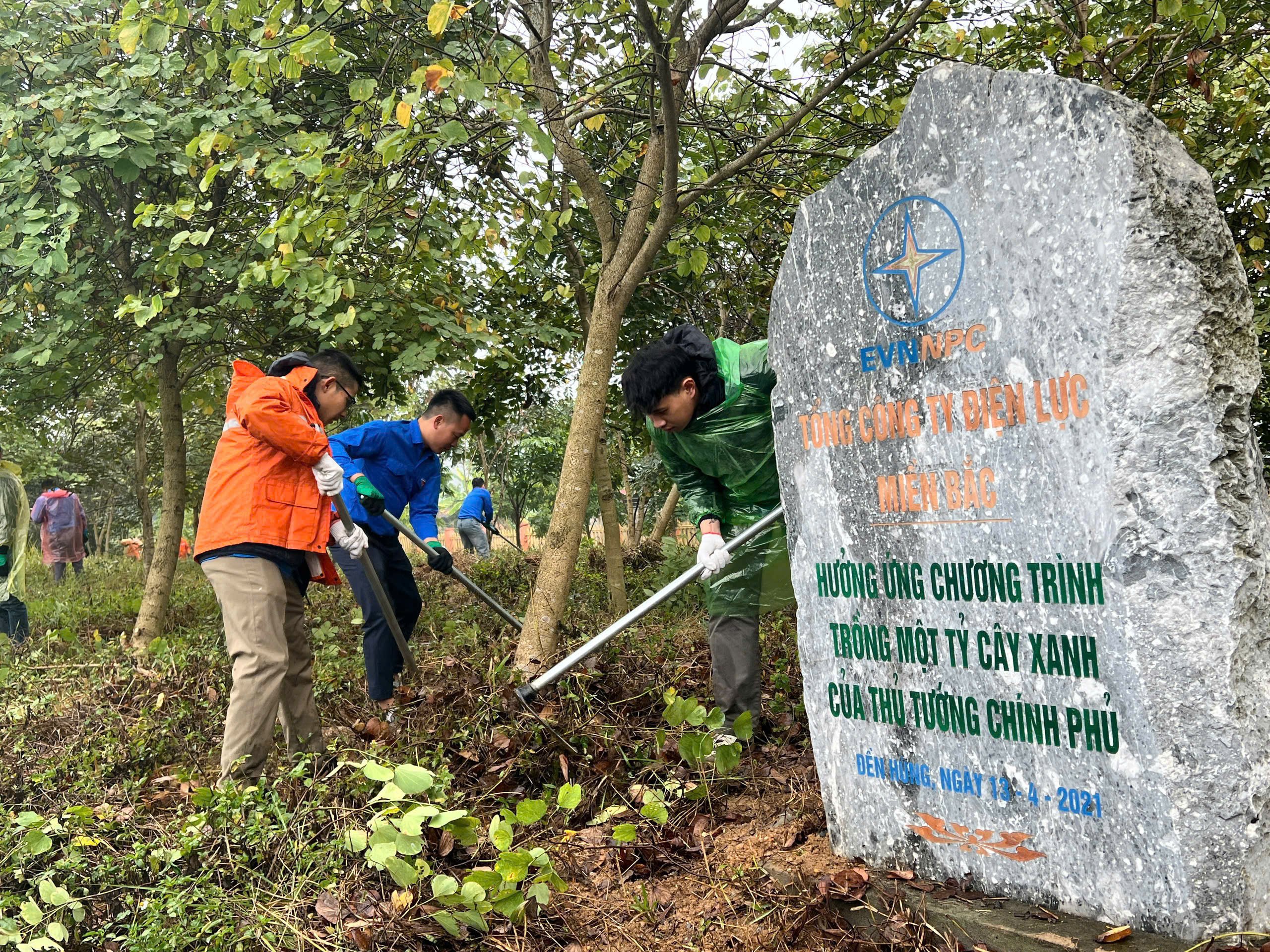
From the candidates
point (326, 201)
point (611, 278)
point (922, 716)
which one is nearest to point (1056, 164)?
point (922, 716)

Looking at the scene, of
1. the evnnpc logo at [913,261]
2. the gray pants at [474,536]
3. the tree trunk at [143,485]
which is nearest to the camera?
the evnnpc logo at [913,261]

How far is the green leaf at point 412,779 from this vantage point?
2.74 m

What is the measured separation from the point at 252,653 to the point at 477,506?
6.82m

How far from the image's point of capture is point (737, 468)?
3832 mm

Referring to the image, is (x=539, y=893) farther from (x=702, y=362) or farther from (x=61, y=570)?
(x=61, y=570)

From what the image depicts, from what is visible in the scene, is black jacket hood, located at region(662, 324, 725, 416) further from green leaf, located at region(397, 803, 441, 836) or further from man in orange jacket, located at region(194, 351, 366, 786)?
green leaf, located at region(397, 803, 441, 836)

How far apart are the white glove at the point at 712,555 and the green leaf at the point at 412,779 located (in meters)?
1.30

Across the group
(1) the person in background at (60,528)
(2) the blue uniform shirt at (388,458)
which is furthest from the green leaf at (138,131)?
(1) the person in background at (60,528)

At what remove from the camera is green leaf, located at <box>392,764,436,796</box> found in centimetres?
274

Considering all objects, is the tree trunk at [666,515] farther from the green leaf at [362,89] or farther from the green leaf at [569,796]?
the green leaf at [569,796]

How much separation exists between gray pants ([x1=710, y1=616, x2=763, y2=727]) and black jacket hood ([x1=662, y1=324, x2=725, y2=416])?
92 cm

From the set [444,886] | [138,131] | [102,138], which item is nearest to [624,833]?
[444,886]

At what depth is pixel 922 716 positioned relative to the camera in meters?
2.61

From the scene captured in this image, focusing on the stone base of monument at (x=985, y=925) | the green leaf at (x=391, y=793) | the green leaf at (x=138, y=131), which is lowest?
the stone base of monument at (x=985, y=925)
